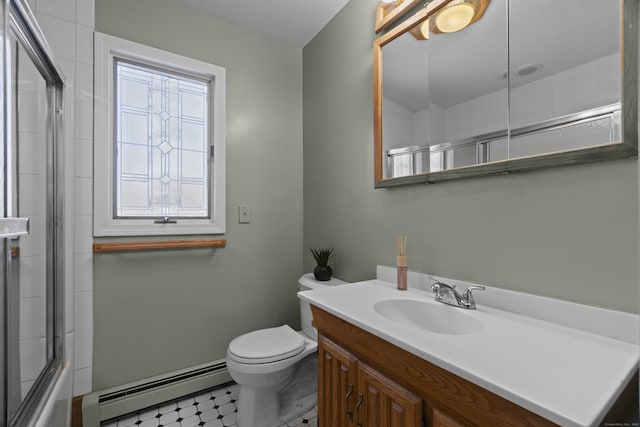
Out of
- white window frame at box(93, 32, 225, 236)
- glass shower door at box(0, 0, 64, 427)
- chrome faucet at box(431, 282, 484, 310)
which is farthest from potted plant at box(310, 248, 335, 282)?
glass shower door at box(0, 0, 64, 427)

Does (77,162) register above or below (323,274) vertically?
above

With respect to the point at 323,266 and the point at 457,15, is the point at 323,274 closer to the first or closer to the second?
the point at 323,266

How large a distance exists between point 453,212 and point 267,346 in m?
1.12

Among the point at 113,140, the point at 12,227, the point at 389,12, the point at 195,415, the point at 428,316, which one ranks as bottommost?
the point at 195,415

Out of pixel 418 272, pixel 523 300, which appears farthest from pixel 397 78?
pixel 523 300

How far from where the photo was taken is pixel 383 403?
2.76 ft

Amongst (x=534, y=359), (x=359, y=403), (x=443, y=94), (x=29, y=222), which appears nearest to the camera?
(x=534, y=359)

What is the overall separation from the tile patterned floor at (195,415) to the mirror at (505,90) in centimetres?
148

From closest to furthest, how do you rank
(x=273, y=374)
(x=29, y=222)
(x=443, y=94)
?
(x=29, y=222) < (x=443, y=94) < (x=273, y=374)

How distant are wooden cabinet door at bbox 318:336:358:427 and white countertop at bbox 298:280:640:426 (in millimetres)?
171

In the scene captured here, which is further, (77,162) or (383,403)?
(77,162)

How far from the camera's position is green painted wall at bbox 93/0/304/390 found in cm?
164

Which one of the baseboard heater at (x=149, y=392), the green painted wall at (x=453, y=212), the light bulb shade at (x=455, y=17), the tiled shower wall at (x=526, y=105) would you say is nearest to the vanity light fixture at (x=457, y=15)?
the light bulb shade at (x=455, y=17)

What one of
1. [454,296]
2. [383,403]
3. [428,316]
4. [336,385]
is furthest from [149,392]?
[454,296]
